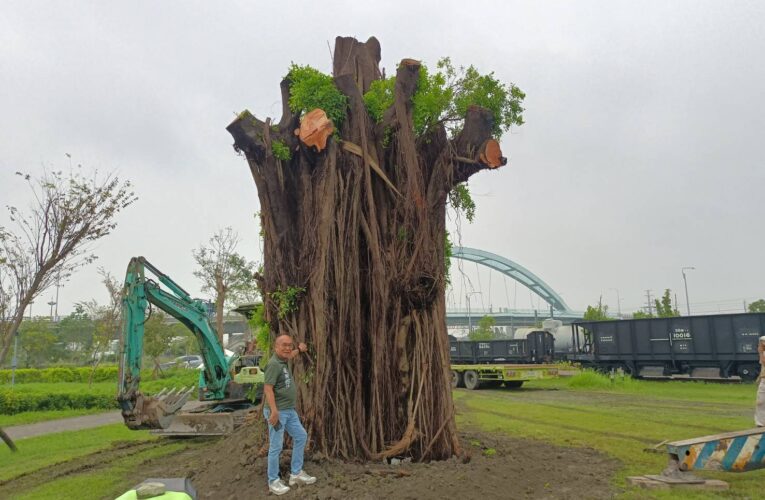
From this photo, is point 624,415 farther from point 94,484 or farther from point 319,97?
point 94,484

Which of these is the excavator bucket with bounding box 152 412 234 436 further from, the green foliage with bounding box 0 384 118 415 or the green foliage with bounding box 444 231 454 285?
the green foliage with bounding box 0 384 118 415

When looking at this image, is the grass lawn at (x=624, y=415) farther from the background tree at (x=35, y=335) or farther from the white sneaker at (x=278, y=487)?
the background tree at (x=35, y=335)

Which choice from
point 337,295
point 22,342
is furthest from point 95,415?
point 22,342

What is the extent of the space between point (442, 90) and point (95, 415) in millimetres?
15922

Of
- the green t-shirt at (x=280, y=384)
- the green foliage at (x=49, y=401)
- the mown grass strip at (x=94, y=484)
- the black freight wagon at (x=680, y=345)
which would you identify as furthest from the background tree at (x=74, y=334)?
the green t-shirt at (x=280, y=384)

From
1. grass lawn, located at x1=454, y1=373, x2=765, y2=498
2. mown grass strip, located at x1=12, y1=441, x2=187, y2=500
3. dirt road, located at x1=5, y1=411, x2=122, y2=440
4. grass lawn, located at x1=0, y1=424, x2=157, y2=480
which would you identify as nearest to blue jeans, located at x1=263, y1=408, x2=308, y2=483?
mown grass strip, located at x1=12, y1=441, x2=187, y2=500

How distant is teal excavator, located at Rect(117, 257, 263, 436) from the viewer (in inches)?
382

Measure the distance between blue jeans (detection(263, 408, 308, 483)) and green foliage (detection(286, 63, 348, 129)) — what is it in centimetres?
335

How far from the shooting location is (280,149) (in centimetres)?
696

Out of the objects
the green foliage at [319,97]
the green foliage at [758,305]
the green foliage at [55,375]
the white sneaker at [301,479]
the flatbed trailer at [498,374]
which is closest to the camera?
the white sneaker at [301,479]

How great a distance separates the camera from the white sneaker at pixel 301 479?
5.68m

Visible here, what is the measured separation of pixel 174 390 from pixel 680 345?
18.8 meters

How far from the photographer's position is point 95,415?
59.0 ft

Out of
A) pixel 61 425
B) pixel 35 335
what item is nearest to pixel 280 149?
pixel 61 425
